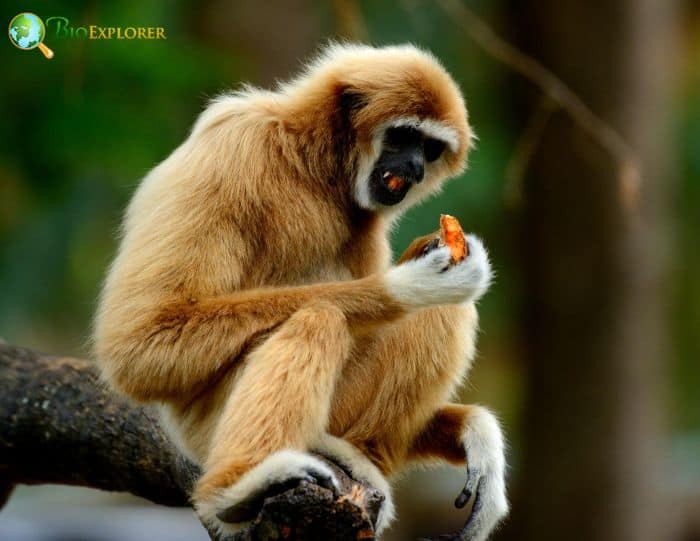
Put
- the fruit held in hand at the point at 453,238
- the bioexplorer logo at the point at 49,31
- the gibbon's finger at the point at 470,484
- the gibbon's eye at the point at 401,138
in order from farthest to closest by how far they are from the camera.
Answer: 1. the bioexplorer logo at the point at 49,31
2. the gibbon's eye at the point at 401,138
3. the gibbon's finger at the point at 470,484
4. the fruit held in hand at the point at 453,238

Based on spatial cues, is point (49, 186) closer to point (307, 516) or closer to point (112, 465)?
point (112, 465)

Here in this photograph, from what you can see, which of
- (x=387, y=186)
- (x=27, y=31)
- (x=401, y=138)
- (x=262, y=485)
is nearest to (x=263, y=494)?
(x=262, y=485)

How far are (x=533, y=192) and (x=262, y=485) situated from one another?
9.69m

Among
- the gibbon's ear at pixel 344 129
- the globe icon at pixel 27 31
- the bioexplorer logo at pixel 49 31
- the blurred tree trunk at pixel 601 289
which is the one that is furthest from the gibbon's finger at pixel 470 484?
the globe icon at pixel 27 31

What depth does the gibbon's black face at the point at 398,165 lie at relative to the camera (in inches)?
250

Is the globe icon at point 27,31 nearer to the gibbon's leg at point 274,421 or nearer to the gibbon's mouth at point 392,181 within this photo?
the gibbon's mouth at point 392,181

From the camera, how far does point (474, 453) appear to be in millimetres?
6445

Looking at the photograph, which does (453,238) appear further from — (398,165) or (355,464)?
(355,464)

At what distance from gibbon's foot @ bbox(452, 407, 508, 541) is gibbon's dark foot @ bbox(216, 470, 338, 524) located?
60.9 inches

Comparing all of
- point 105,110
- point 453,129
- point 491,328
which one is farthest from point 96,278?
point 453,129

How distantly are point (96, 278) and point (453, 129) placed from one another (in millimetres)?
10321

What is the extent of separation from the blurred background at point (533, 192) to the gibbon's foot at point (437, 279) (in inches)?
235

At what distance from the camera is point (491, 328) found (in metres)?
20.8

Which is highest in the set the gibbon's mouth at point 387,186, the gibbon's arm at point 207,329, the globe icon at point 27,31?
the globe icon at point 27,31
